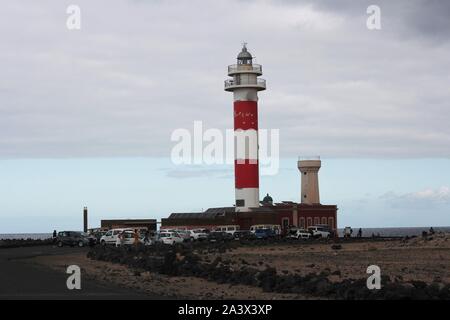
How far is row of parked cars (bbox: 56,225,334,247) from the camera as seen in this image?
65.4 meters

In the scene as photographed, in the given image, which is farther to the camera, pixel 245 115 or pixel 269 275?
pixel 245 115

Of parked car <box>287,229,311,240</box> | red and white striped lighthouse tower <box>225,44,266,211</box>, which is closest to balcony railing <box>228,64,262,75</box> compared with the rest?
red and white striped lighthouse tower <box>225,44,266,211</box>

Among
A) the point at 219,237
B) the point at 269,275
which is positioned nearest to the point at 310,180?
the point at 219,237

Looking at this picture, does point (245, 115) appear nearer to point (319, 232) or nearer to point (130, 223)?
point (319, 232)

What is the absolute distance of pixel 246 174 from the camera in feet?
263

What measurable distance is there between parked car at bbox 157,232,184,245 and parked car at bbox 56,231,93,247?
20.9 ft

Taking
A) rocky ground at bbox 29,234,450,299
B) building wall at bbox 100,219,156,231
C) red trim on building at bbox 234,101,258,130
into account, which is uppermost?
red trim on building at bbox 234,101,258,130

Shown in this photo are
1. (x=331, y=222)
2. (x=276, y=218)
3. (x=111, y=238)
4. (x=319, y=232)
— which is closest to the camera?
(x=111, y=238)

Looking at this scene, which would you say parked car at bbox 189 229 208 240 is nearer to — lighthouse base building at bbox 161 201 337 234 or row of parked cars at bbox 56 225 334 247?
row of parked cars at bbox 56 225 334 247

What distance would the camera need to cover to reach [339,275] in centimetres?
3130

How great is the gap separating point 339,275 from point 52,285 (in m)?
11.5

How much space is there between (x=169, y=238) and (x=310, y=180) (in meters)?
35.6
